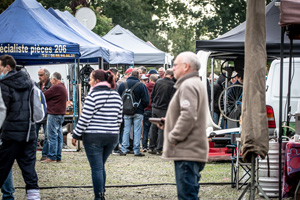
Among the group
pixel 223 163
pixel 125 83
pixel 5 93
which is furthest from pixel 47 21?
pixel 5 93

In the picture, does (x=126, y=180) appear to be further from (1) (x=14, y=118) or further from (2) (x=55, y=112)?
(1) (x=14, y=118)

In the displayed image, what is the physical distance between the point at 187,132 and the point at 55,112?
7695 mm

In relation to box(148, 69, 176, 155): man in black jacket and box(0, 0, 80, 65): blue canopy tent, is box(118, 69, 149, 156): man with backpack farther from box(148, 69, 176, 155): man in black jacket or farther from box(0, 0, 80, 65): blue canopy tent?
box(0, 0, 80, 65): blue canopy tent

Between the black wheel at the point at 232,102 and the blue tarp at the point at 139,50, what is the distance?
11215 millimetres

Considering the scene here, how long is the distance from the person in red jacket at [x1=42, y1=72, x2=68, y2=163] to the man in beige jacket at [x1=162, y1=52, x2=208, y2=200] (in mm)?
7308

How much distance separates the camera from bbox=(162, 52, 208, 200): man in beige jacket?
557 cm

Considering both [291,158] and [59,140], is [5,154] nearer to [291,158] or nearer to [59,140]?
[291,158]

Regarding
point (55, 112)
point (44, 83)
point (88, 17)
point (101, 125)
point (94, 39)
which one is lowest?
point (55, 112)

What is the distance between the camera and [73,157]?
14.0m

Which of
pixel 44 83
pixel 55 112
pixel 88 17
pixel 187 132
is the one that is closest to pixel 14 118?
pixel 187 132

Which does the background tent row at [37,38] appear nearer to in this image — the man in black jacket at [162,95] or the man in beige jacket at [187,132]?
the man in black jacket at [162,95]

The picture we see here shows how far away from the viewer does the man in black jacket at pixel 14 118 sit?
24.1ft

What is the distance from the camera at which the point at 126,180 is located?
1034cm

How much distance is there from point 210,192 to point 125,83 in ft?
18.4
